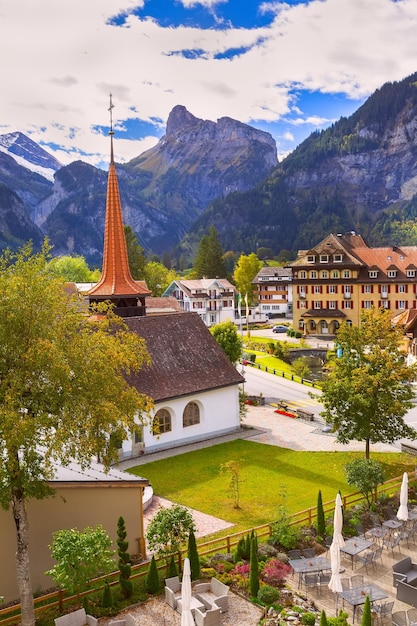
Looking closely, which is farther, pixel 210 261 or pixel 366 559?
pixel 210 261

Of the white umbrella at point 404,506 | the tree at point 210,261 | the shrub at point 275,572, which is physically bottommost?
the shrub at point 275,572

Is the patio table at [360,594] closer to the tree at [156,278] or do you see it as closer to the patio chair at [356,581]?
the patio chair at [356,581]

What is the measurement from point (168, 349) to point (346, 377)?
12710mm

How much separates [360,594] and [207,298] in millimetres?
79825

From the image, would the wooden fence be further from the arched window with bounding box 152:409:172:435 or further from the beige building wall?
the arched window with bounding box 152:409:172:435

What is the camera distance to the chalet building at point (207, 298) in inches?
3674

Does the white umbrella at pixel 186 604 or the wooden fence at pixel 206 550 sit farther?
the wooden fence at pixel 206 550

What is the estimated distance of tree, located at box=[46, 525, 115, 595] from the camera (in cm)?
1505

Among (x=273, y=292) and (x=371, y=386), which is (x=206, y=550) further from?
(x=273, y=292)

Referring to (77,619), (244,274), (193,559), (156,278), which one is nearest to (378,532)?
(193,559)

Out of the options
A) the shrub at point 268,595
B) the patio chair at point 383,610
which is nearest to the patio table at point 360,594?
the patio chair at point 383,610

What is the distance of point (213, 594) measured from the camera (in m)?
16.7

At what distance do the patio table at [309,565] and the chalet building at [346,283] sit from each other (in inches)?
2527

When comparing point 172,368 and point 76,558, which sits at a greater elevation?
point 172,368
